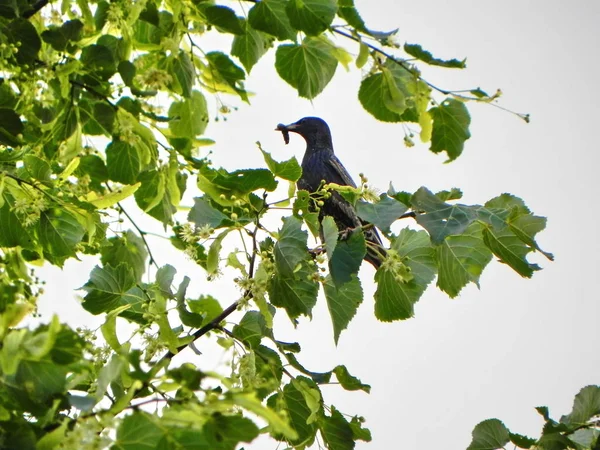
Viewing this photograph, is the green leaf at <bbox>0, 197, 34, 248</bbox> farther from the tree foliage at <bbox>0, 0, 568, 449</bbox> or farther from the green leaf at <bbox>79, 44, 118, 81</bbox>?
the green leaf at <bbox>79, 44, 118, 81</bbox>

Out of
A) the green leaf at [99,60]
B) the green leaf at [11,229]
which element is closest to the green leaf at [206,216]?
the green leaf at [11,229]

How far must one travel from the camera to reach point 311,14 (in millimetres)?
2648

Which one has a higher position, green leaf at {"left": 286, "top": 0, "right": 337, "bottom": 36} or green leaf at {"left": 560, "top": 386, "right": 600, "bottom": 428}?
green leaf at {"left": 286, "top": 0, "right": 337, "bottom": 36}

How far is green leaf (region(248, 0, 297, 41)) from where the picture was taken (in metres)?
2.82

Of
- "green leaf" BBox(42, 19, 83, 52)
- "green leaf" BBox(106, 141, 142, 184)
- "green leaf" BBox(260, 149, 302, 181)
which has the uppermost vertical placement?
"green leaf" BBox(42, 19, 83, 52)

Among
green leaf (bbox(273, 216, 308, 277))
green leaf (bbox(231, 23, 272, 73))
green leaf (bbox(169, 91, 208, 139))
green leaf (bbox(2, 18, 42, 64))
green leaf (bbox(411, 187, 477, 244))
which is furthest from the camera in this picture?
green leaf (bbox(169, 91, 208, 139))

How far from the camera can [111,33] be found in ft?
11.1

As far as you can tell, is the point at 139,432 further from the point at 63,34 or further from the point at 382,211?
the point at 63,34

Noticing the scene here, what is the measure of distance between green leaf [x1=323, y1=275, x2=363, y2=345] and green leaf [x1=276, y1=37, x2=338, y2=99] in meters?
0.88

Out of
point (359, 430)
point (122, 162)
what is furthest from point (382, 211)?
point (122, 162)

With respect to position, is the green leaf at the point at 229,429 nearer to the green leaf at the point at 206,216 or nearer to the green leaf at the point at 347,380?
the green leaf at the point at 206,216

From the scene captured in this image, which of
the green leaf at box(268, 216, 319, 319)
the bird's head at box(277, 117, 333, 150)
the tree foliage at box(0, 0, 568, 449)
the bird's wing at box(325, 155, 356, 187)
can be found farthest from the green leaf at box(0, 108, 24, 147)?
the bird's head at box(277, 117, 333, 150)

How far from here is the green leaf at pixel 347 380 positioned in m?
2.58

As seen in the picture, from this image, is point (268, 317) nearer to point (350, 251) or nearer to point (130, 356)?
point (350, 251)
